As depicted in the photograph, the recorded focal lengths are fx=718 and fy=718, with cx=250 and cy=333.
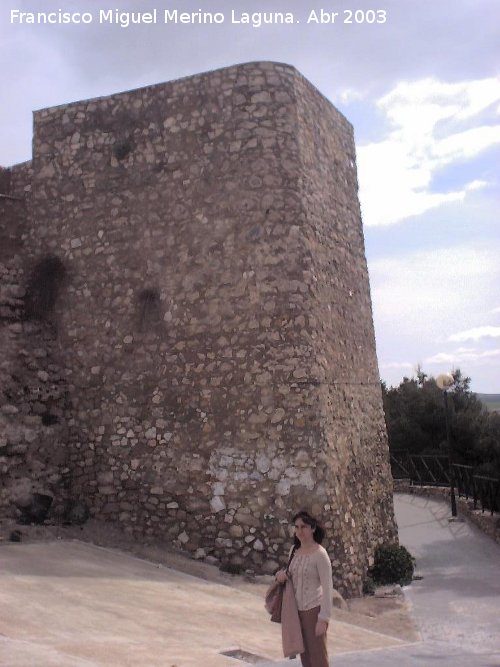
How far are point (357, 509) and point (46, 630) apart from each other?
4.75m

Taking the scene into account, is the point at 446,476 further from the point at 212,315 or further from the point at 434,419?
the point at 212,315

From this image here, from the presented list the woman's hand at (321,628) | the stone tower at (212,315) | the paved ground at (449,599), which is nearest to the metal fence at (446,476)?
the paved ground at (449,599)

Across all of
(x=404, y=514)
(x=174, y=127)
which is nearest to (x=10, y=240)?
(x=174, y=127)

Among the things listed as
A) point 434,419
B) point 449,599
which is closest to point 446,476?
point 434,419

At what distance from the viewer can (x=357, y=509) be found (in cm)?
878

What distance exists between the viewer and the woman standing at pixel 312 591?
4.19 meters

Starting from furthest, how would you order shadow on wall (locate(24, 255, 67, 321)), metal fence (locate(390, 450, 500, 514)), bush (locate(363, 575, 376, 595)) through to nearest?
metal fence (locate(390, 450, 500, 514)), shadow on wall (locate(24, 255, 67, 321)), bush (locate(363, 575, 376, 595))

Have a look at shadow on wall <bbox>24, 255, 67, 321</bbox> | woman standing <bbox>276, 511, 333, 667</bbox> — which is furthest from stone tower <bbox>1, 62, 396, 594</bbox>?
woman standing <bbox>276, 511, 333, 667</bbox>

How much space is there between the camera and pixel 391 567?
29.3 ft

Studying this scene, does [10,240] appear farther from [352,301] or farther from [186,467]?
[352,301]

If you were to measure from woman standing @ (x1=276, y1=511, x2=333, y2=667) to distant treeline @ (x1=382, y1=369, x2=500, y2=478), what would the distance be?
636 inches

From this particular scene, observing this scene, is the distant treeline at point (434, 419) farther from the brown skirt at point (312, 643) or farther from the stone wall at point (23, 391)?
the brown skirt at point (312, 643)

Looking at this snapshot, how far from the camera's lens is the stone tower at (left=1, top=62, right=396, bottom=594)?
8.13 metres

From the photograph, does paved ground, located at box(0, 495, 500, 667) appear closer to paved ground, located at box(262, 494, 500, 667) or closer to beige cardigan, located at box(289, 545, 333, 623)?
paved ground, located at box(262, 494, 500, 667)
